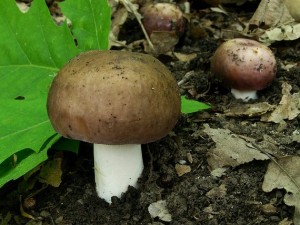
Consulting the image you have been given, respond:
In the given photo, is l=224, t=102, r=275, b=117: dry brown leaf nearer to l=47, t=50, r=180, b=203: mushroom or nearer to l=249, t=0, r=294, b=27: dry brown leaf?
l=47, t=50, r=180, b=203: mushroom

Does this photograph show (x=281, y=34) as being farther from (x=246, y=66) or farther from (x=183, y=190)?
(x=183, y=190)

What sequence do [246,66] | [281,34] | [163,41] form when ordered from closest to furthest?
[246,66]
[281,34]
[163,41]

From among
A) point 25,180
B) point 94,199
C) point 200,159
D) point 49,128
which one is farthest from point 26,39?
point 200,159

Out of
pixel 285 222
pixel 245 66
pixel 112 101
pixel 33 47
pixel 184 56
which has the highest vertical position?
pixel 112 101

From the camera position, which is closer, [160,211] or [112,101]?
[112,101]

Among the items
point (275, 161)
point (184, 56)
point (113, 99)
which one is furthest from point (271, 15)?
point (113, 99)

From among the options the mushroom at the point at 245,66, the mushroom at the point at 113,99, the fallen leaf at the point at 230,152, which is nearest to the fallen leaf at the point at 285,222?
the fallen leaf at the point at 230,152

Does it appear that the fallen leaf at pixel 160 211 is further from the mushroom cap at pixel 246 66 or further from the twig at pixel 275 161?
the mushroom cap at pixel 246 66
